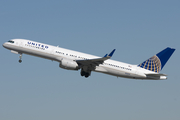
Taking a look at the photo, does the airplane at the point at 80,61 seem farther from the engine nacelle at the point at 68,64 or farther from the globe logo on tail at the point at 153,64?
the globe logo on tail at the point at 153,64

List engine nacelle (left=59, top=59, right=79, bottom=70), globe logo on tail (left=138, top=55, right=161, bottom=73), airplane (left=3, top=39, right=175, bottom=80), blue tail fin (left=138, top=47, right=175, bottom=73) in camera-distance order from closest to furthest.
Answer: engine nacelle (left=59, top=59, right=79, bottom=70) < airplane (left=3, top=39, right=175, bottom=80) < globe logo on tail (left=138, top=55, right=161, bottom=73) < blue tail fin (left=138, top=47, right=175, bottom=73)

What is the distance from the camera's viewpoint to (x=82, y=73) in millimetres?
56344

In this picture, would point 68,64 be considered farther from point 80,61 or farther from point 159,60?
point 159,60

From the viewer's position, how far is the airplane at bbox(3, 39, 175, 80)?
5347 centimetres

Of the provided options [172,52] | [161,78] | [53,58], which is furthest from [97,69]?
[172,52]

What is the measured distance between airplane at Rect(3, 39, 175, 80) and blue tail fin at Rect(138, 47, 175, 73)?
1.67 metres

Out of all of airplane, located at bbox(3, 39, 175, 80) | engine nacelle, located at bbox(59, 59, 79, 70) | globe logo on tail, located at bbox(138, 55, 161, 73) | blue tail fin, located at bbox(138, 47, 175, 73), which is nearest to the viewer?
engine nacelle, located at bbox(59, 59, 79, 70)

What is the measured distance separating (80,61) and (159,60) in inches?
688

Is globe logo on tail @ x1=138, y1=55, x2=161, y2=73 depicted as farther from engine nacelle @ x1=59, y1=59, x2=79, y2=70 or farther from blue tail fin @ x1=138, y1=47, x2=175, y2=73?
engine nacelle @ x1=59, y1=59, x2=79, y2=70

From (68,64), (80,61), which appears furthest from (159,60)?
(68,64)

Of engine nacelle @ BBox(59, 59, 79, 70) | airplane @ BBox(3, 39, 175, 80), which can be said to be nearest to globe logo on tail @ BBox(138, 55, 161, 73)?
airplane @ BBox(3, 39, 175, 80)

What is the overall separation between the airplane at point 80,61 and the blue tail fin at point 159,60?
1.67 meters

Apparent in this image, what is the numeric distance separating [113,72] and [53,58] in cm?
1116

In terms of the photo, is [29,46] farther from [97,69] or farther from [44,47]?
[97,69]
